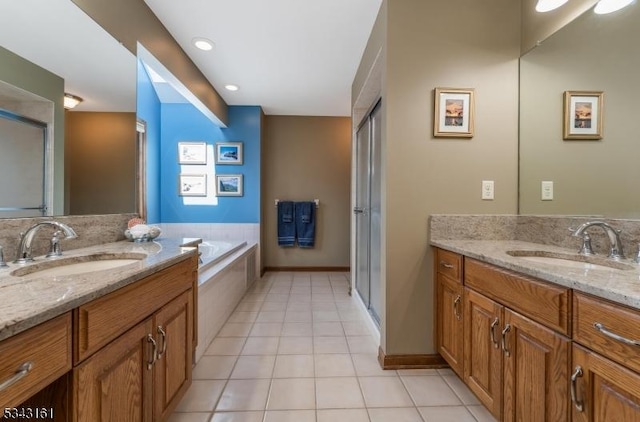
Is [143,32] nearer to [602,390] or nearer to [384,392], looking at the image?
[384,392]

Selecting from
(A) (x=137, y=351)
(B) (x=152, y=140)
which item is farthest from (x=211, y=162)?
(A) (x=137, y=351)

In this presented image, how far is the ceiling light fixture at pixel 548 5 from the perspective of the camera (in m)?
1.51

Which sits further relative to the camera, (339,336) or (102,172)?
(339,336)

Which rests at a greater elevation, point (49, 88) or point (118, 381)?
point (49, 88)

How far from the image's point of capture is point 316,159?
14.2ft

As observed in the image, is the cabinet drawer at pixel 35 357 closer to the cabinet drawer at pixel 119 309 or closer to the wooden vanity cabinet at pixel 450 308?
the cabinet drawer at pixel 119 309

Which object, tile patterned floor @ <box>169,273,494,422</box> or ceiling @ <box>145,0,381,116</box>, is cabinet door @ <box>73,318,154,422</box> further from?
ceiling @ <box>145,0,381,116</box>

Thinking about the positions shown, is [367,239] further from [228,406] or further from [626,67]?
[626,67]

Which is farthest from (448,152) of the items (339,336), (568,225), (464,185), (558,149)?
(339,336)

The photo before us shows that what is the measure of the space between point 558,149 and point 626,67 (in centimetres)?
46

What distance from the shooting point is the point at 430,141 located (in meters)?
1.75

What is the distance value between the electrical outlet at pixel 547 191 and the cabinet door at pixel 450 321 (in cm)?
74

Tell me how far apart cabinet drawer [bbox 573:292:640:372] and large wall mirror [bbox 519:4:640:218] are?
704 millimetres

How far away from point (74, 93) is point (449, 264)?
6.93ft
